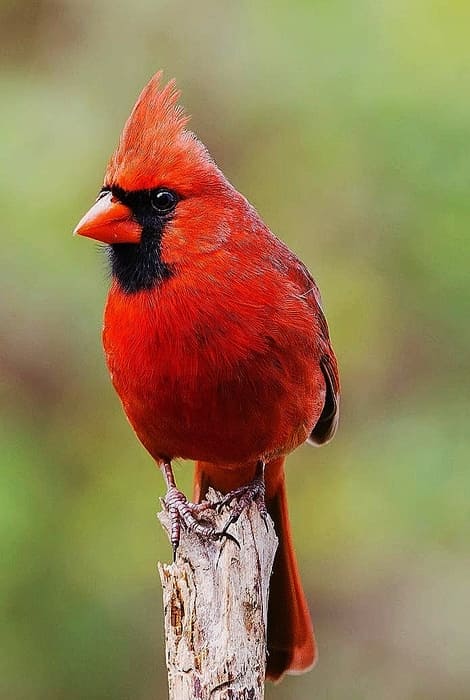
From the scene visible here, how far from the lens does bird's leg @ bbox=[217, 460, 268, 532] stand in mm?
3234

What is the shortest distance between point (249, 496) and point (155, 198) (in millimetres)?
865

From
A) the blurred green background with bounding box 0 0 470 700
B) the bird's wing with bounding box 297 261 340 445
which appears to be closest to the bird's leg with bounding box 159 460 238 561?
the bird's wing with bounding box 297 261 340 445

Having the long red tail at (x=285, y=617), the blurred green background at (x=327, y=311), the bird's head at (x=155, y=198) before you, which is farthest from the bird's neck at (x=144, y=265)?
the blurred green background at (x=327, y=311)

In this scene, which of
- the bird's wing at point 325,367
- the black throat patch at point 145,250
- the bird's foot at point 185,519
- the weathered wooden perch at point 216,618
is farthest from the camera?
the bird's wing at point 325,367

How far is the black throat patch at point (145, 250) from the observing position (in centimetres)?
318

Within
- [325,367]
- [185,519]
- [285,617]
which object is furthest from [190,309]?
[285,617]

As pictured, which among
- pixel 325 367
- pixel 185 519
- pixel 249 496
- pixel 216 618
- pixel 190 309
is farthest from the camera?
pixel 325 367

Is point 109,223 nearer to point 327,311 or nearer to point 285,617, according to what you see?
point 285,617

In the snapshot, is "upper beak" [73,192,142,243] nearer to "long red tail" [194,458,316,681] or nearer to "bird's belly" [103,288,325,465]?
"bird's belly" [103,288,325,465]

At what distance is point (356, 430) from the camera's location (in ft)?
14.9

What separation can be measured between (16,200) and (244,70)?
3.34ft

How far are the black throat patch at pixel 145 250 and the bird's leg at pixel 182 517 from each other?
0.58 metres

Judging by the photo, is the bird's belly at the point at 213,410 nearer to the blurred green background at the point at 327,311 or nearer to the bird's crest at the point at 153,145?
the bird's crest at the point at 153,145

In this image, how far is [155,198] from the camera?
125 inches
